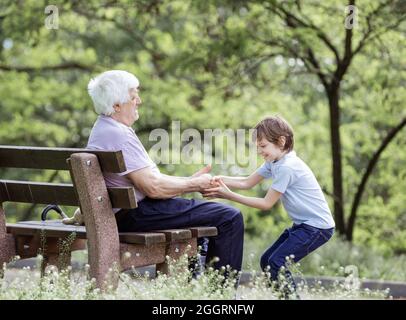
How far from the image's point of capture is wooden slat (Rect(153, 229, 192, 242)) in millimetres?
4762

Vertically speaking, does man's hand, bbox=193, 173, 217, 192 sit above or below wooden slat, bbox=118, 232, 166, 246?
above

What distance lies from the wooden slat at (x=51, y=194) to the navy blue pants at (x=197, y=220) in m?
0.26

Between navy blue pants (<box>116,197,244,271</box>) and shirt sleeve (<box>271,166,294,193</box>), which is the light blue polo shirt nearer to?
shirt sleeve (<box>271,166,294,193</box>)

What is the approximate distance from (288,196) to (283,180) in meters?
0.13

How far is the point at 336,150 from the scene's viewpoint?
1180cm

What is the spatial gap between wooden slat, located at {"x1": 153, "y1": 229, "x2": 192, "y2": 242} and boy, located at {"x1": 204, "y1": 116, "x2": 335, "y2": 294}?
0.34 metres

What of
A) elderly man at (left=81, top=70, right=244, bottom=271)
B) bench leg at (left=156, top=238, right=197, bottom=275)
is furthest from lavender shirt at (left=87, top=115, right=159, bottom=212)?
bench leg at (left=156, top=238, right=197, bottom=275)

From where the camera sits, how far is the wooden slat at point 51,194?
15.1 ft

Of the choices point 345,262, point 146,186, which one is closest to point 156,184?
point 146,186

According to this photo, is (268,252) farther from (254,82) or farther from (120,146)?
(254,82)

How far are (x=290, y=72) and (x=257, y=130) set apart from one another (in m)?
6.91

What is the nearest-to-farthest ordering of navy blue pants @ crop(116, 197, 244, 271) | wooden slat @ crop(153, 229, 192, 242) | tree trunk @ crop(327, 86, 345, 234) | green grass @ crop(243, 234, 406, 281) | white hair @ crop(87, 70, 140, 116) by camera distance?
wooden slat @ crop(153, 229, 192, 242), navy blue pants @ crop(116, 197, 244, 271), white hair @ crop(87, 70, 140, 116), green grass @ crop(243, 234, 406, 281), tree trunk @ crop(327, 86, 345, 234)

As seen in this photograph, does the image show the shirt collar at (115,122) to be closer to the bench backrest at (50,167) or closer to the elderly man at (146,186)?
the elderly man at (146,186)
